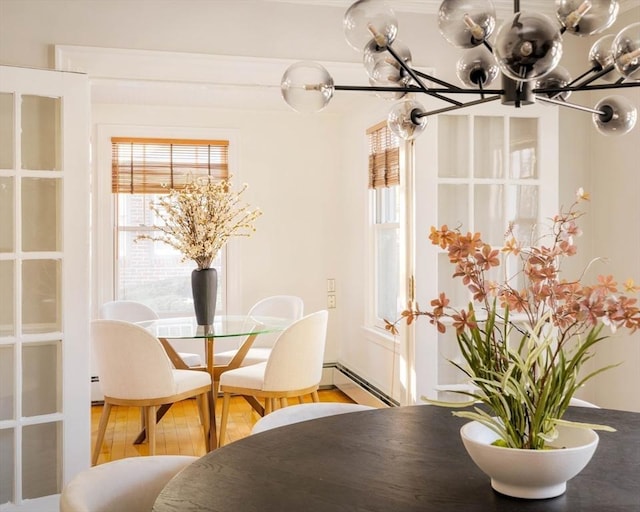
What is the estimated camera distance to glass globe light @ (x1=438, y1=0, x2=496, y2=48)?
158cm

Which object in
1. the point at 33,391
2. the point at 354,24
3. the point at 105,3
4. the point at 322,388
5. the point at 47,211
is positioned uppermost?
the point at 105,3

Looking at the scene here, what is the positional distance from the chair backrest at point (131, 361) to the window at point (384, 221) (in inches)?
77.9

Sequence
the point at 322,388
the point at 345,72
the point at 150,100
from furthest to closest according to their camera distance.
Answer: the point at 322,388 < the point at 150,100 < the point at 345,72

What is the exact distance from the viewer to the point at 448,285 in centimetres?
373

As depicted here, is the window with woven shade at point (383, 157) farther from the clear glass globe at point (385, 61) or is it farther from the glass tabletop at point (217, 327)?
the clear glass globe at point (385, 61)

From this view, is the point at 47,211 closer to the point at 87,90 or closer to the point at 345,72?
the point at 87,90

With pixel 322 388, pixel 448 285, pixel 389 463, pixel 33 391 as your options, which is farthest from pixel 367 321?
pixel 389 463

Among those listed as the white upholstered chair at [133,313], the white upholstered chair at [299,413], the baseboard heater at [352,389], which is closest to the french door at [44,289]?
the white upholstered chair at [299,413]

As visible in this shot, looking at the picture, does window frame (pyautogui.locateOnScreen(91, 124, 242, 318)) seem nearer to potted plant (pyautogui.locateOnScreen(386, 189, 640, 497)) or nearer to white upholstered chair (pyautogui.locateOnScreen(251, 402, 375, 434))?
white upholstered chair (pyautogui.locateOnScreen(251, 402, 375, 434))

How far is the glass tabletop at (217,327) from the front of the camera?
3.99 meters

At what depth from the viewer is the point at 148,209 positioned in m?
5.61

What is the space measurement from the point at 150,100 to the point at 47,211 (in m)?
2.46

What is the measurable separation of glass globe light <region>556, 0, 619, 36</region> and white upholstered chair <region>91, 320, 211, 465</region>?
270cm

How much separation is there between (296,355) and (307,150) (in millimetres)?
2460
